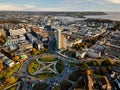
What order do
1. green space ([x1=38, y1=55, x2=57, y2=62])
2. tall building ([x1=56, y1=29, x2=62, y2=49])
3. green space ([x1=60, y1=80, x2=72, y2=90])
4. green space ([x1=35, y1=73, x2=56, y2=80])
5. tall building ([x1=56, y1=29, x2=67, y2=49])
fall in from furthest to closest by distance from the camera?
tall building ([x1=56, y1=29, x2=67, y2=49]), tall building ([x1=56, y1=29, x2=62, y2=49]), green space ([x1=38, y1=55, x2=57, y2=62]), green space ([x1=35, y1=73, x2=56, y2=80]), green space ([x1=60, y1=80, x2=72, y2=90])

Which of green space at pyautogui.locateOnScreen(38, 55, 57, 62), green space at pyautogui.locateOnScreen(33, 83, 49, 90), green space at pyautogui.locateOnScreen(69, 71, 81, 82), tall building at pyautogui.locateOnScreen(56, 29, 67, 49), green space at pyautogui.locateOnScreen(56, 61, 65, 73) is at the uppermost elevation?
tall building at pyautogui.locateOnScreen(56, 29, 67, 49)

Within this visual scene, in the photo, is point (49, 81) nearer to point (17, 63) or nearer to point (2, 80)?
point (2, 80)

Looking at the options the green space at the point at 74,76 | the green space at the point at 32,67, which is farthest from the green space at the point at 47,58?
the green space at the point at 74,76

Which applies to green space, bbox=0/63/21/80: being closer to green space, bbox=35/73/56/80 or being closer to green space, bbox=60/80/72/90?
green space, bbox=35/73/56/80

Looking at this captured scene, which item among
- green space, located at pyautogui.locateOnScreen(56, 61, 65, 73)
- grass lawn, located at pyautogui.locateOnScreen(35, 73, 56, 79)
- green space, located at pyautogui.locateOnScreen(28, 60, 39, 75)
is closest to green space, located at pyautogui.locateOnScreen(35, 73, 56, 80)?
grass lawn, located at pyautogui.locateOnScreen(35, 73, 56, 79)

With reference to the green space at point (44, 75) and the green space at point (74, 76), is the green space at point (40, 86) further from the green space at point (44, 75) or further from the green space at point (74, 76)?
the green space at point (74, 76)

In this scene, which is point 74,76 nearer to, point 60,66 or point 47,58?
point 60,66

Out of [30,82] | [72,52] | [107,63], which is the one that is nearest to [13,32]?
[72,52]

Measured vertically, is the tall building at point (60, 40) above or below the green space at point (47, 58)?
above

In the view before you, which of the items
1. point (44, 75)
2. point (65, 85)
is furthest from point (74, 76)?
point (44, 75)

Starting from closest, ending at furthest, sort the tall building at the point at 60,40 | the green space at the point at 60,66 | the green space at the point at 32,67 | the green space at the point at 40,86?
the green space at the point at 40,86 < the green space at the point at 32,67 < the green space at the point at 60,66 < the tall building at the point at 60,40

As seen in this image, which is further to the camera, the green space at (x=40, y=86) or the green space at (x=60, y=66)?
the green space at (x=60, y=66)
